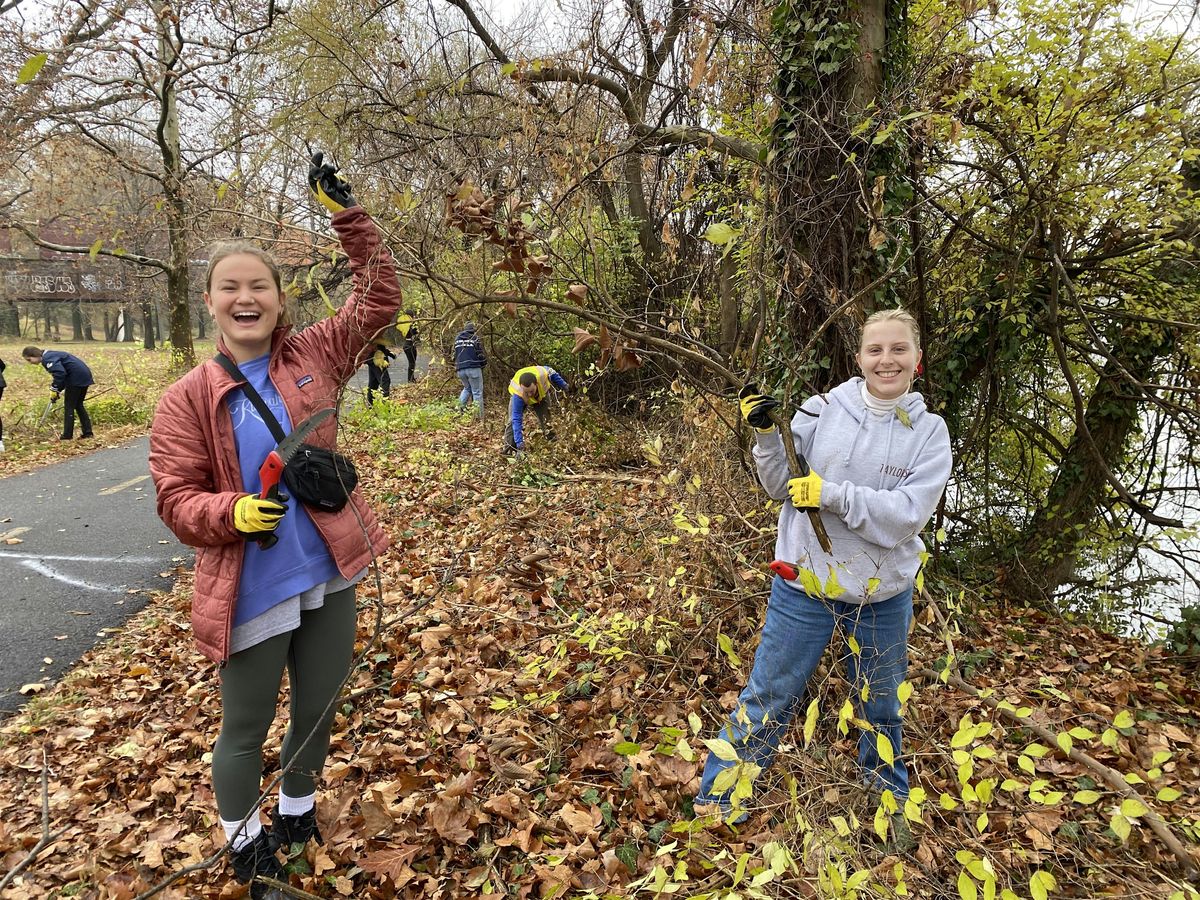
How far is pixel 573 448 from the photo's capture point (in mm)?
7340

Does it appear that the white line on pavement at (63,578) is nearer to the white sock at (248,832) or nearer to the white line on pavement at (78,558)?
the white line on pavement at (78,558)

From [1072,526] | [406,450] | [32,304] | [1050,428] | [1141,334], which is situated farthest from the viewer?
[32,304]

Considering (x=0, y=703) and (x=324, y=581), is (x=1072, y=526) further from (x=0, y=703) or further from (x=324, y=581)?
(x=0, y=703)

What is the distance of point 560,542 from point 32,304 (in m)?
48.4

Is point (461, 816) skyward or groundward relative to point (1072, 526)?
groundward

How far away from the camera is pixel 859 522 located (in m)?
2.03

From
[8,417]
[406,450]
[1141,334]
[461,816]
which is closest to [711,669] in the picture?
[461,816]

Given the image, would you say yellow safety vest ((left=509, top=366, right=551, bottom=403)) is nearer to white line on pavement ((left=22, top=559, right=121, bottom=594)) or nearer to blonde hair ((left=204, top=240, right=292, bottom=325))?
white line on pavement ((left=22, top=559, right=121, bottom=594))

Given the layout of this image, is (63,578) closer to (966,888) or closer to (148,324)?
(966,888)

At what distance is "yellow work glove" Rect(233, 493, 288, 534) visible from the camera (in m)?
1.82

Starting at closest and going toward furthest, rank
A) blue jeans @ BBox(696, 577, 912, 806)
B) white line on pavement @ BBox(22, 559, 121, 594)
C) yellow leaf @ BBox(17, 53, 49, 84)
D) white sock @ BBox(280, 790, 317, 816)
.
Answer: yellow leaf @ BBox(17, 53, 49, 84) < blue jeans @ BBox(696, 577, 912, 806) < white sock @ BBox(280, 790, 317, 816) < white line on pavement @ BBox(22, 559, 121, 594)

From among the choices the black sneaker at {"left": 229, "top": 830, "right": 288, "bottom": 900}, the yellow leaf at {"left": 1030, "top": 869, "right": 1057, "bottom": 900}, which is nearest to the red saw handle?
the black sneaker at {"left": 229, "top": 830, "right": 288, "bottom": 900}

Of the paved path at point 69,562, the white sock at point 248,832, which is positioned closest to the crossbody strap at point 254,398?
the white sock at point 248,832

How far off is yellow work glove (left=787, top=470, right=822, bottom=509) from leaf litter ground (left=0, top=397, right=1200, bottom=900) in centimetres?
51
